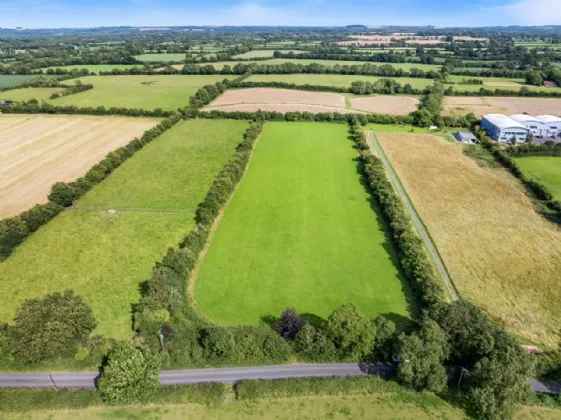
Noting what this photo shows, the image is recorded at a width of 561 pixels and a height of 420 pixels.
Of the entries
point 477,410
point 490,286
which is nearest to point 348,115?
point 490,286

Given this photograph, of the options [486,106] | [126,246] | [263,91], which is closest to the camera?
[126,246]

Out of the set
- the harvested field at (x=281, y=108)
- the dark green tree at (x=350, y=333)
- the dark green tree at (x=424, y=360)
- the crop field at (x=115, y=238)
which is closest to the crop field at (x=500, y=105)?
the harvested field at (x=281, y=108)

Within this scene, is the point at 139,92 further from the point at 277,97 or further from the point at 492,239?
the point at 492,239

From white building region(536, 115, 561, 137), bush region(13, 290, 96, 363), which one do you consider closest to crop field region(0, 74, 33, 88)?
bush region(13, 290, 96, 363)

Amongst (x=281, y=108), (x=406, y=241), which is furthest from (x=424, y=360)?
(x=281, y=108)

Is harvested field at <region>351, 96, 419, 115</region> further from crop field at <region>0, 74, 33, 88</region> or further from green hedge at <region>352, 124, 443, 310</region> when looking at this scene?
crop field at <region>0, 74, 33, 88</region>

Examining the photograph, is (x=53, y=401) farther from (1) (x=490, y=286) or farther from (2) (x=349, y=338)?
(1) (x=490, y=286)
